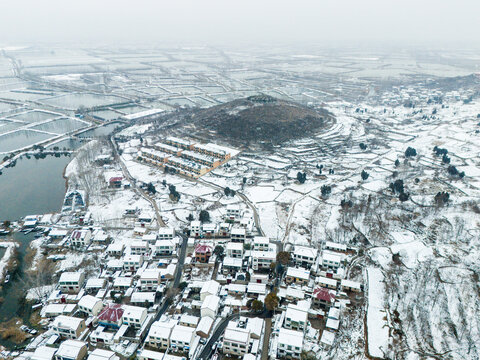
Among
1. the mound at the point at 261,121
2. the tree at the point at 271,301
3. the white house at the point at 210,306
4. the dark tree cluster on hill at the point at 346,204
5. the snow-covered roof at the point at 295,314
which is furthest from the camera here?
the mound at the point at 261,121

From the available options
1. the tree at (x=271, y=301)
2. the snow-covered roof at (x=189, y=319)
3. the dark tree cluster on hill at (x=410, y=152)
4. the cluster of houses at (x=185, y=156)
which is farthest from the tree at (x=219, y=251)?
the dark tree cluster on hill at (x=410, y=152)

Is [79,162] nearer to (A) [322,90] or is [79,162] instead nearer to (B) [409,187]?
(B) [409,187]

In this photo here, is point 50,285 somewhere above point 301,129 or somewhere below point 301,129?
below

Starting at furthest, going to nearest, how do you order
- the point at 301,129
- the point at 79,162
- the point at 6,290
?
the point at 301,129 < the point at 79,162 < the point at 6,290

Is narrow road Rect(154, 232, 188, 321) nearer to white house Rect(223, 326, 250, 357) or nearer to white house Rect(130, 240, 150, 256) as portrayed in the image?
white house Rect(130, 240, 150, 256)

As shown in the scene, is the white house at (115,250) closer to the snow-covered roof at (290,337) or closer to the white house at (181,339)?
the white house at (181,339)

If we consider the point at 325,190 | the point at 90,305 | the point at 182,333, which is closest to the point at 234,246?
the point at 182,333

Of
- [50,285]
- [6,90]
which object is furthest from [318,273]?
[6,90]
